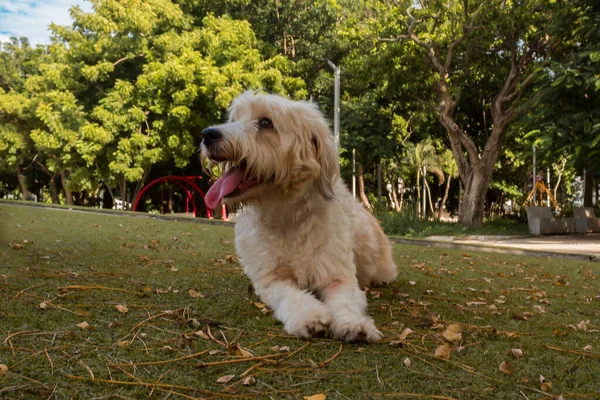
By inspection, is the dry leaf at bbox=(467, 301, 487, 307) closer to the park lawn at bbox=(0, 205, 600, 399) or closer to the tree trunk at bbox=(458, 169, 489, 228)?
the park lawn at bbox=(0, 205, 600, 399)

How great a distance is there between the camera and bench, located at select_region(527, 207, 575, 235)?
68.3 feet

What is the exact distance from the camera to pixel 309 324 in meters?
2.90

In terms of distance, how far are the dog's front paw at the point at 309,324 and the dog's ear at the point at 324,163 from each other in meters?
1.00

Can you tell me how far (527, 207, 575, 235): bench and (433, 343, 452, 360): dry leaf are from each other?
1967 cm

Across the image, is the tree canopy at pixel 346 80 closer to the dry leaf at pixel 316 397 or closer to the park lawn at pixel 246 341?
the park lawn at pixel 246 341

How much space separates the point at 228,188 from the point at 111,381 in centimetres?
163

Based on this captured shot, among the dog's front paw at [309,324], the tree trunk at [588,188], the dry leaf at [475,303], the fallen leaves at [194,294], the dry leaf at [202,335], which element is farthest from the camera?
the tree trunk at [588,188]

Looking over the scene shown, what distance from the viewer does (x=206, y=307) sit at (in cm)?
351

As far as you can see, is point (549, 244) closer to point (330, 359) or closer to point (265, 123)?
point (265, 123)

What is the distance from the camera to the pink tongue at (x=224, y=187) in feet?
11.4

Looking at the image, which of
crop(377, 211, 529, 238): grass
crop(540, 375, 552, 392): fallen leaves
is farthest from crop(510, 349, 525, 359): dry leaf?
crop(377, 211, 529, 238): grass

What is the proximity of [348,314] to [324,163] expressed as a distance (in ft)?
3.80

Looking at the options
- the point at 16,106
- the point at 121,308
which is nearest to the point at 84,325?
the point at 121,308

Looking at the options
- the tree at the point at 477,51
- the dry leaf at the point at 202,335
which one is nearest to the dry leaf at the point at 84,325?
the dry leaf at the point at 202,335
